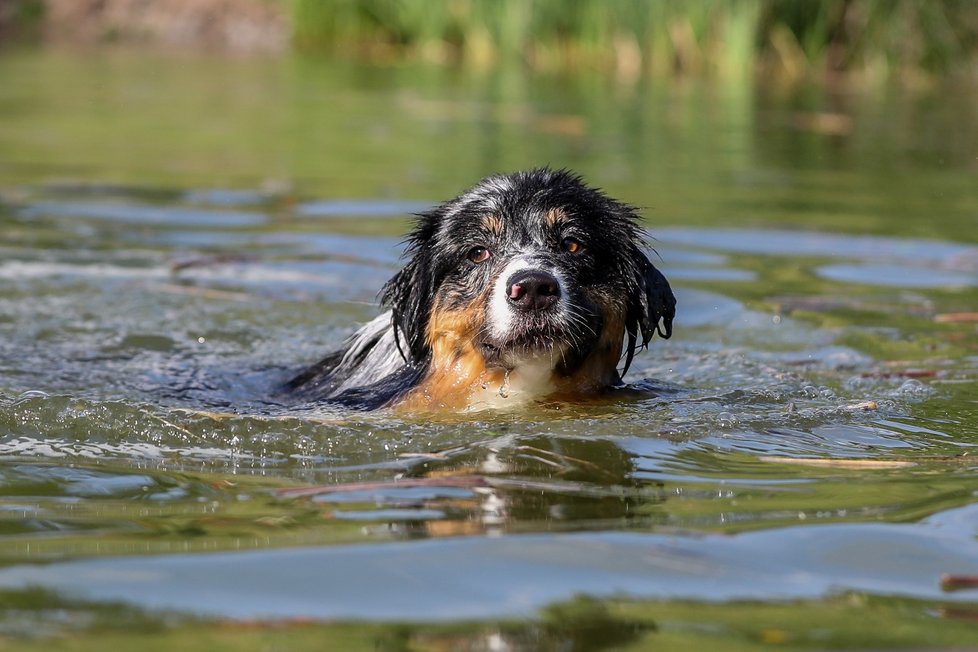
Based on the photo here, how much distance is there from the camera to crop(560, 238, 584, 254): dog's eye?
18.9 feet

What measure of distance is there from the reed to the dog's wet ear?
1244 centimetres

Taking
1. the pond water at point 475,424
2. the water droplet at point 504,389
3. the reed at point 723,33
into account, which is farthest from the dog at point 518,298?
the reed at point 723,33

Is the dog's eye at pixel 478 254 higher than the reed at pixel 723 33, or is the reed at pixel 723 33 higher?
the reed at pixel 723 33

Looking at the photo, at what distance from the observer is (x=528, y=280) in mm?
5445

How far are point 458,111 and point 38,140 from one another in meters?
4.70

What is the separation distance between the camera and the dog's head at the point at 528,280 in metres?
5.51

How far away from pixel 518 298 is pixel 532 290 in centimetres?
7

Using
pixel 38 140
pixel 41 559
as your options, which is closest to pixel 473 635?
pixel 41 559

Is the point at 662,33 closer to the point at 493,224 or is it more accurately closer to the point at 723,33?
the point at 723,33

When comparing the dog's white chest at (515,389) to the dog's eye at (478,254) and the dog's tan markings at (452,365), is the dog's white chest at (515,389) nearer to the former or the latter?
the dog's tan markings at (452,365)

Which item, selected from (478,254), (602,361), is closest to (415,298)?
(478,254)

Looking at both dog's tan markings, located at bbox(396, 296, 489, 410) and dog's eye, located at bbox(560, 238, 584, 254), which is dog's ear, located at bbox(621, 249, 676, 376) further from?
dog's tan markings, located at bbox(396, 296, 489, 410)

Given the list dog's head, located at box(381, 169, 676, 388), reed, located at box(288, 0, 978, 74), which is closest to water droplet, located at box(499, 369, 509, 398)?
dog's head, located at box(381, 169, 676, 388)

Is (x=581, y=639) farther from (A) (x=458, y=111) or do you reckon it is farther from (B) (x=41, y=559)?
(A) (x=458, y=111)
